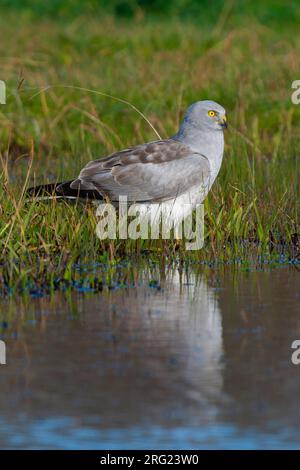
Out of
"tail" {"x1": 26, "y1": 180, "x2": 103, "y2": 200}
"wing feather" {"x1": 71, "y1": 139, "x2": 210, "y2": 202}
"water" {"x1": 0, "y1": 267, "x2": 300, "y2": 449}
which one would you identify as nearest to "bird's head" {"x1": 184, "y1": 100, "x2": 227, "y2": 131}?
"wing feather" {"x1": 71, "y1": 139, "x2": 210, "y2": 202}

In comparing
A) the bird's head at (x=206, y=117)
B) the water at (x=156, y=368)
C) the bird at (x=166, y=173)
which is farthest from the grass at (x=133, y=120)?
the water at (x=156, y=368)

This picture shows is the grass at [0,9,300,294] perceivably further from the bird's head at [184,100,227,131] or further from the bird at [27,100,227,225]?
the bird's head at [184,100,227,131]

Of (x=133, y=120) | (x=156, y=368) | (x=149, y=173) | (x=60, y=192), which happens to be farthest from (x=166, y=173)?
(x=133, y=120)

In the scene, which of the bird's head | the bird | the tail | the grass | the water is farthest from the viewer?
the bird's head

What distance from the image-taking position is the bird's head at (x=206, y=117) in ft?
30.0

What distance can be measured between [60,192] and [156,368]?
3333 mm

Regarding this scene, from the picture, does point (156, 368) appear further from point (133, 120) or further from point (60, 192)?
point (133, 120)

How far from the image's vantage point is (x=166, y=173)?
8914mm

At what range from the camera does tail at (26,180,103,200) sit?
867cm

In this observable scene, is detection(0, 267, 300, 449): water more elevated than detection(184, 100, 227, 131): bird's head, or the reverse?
detection(184, 100, 227, 131): bird's head

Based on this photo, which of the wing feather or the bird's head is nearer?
the wing feather

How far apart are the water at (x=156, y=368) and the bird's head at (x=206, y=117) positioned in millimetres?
1864

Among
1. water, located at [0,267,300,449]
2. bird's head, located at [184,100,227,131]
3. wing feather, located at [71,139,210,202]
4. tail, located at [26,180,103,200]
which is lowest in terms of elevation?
water, located at [0,267,300,449]

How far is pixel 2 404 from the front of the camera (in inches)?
198
